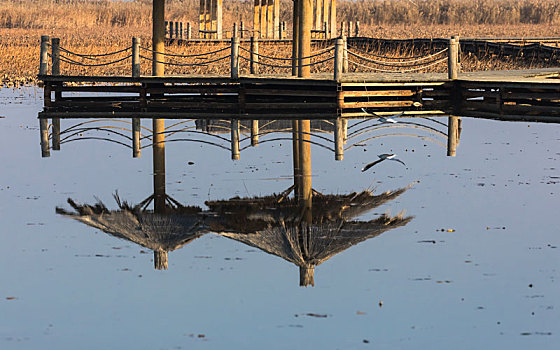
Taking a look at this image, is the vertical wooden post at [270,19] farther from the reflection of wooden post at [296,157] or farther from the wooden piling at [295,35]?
the reflection of wooden post at [296,157]

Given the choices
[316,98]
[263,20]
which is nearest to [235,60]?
[316,98]

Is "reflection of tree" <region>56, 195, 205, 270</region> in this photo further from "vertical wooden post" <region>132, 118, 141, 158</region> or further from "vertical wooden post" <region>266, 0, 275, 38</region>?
"vertical wooden post" <region>266, 0, 275, 38</region>

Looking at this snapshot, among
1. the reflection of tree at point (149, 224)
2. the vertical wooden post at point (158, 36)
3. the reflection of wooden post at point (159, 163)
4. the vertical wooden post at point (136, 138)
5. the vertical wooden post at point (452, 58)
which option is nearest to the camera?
the reflection of tree at point (149, 224)

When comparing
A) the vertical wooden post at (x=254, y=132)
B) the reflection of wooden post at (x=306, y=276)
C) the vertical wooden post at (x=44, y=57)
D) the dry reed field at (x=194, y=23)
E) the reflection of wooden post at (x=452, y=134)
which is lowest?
the dry reed field at (x=194, y=23)

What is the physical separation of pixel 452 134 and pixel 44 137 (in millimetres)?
8196

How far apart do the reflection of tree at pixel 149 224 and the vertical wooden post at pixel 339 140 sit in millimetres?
5942

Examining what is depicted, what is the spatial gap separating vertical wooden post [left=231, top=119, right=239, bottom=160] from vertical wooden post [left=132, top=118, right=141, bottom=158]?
171cm

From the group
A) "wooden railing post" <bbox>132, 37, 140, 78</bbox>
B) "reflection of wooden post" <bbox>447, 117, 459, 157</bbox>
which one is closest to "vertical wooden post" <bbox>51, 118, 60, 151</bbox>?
"wooden railing post" <bbox>132, 37, 140, 78</bbox>

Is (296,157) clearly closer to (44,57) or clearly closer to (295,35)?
(295,35)

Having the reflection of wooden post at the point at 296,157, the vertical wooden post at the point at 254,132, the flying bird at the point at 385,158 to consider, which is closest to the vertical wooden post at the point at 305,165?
the reflection of wooden post at the point at 296,157

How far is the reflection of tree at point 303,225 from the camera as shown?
1141 centimetres

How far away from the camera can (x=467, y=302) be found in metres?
9.61

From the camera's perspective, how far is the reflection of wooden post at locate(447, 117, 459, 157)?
67.0ft

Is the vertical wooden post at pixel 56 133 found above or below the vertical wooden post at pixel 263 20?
below
